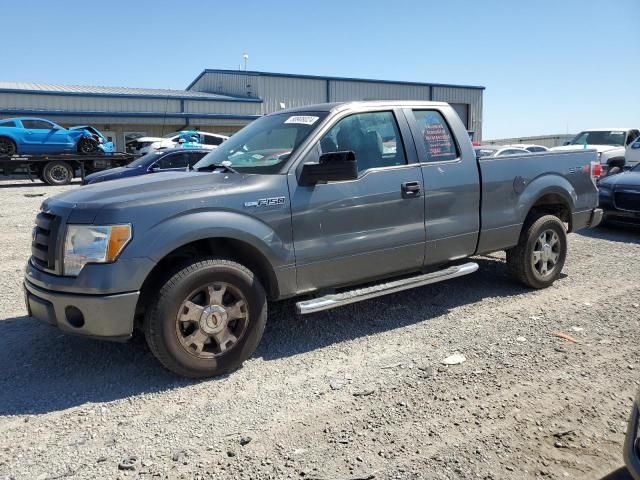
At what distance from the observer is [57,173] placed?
1941 centimetres

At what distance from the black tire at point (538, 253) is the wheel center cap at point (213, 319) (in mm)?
3352

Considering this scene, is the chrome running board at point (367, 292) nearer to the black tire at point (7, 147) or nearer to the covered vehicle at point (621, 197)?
the covered vehicle at point (621, 197)

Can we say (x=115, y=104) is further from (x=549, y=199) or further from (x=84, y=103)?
(x=549, y=199)

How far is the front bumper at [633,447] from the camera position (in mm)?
2258

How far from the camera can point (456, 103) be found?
143 feet

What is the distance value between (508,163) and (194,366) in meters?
3.61

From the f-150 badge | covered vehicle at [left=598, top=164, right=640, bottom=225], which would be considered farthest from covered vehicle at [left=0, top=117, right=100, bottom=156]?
the f-150 badge

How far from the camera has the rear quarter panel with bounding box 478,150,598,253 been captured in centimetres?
530

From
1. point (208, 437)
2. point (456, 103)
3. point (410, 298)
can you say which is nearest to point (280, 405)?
point (208, 437)

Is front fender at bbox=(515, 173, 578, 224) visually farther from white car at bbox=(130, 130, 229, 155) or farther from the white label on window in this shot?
white car at bbox=(130, 130, 229, 155)

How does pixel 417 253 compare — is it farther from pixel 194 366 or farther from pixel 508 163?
pixel 194 366

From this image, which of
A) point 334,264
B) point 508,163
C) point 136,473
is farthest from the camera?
point 508,163

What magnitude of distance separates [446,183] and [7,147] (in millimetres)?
18417

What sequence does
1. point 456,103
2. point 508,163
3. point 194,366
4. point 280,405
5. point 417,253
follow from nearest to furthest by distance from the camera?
point 280,405, point 194,366, point 417,253, point 508,163, point 456,103
